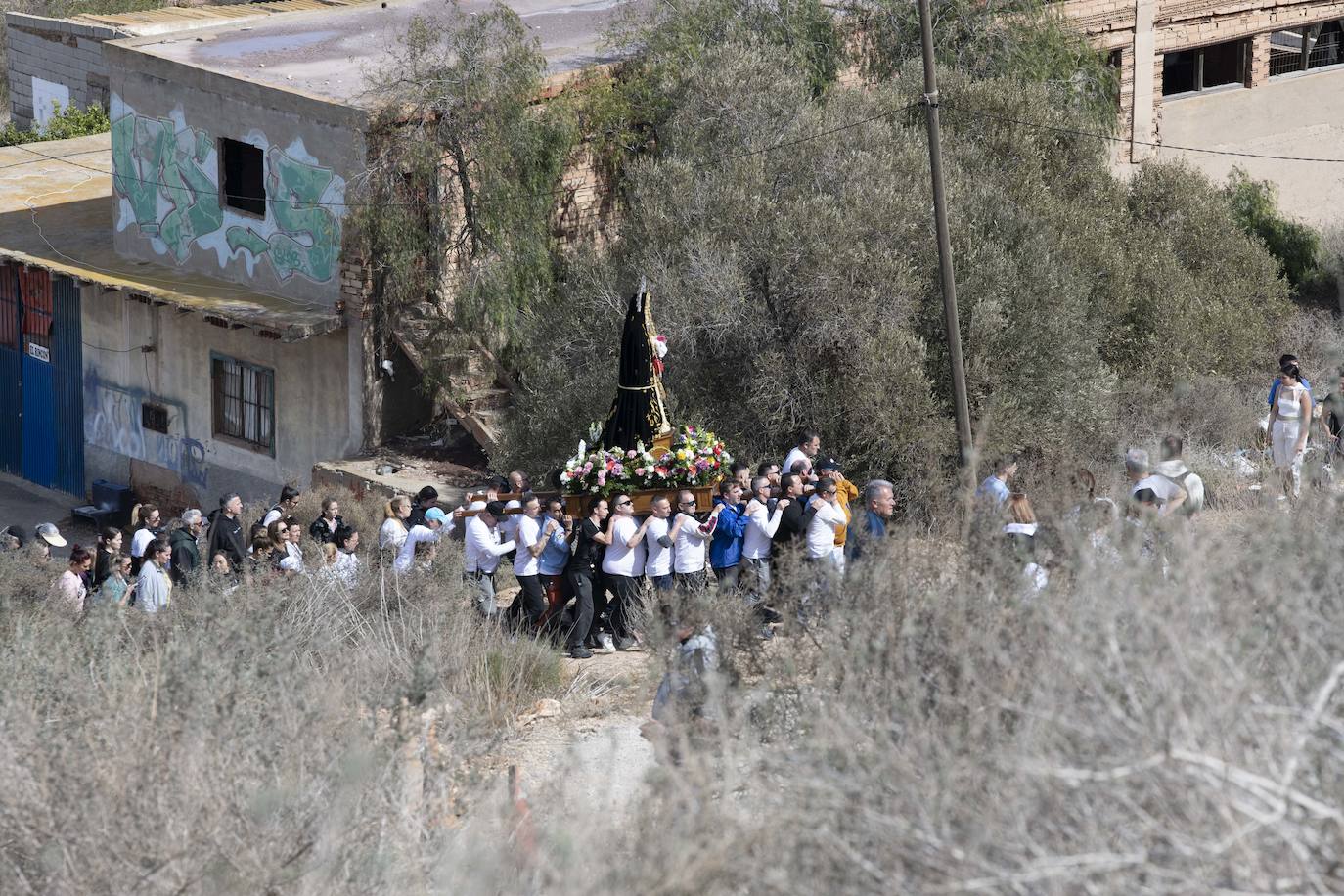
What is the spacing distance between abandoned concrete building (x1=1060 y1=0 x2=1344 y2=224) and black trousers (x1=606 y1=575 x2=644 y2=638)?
1468 cm

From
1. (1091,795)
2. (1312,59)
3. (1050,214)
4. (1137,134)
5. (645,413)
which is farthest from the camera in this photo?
(1312,59)

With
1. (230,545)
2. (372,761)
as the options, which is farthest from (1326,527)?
(230,545)

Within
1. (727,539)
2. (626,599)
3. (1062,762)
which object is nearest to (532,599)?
(626,599)

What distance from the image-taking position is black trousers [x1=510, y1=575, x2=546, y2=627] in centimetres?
1258

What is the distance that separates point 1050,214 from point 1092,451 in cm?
307

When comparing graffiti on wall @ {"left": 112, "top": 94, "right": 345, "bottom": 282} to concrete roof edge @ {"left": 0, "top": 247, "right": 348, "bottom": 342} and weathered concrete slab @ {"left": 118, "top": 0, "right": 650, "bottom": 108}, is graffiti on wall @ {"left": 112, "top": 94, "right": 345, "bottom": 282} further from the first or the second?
weathered concrete slab @ {"left": 118, "top": 0, "right": 650, "bottom": 108}

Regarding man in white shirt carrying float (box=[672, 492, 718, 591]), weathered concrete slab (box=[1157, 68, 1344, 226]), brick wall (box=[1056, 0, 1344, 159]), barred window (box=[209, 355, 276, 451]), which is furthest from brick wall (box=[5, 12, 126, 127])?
man in white shirt carrying float (box=[672, 492, 718, 591])

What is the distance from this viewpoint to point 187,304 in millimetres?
20094

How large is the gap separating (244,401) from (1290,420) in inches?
499

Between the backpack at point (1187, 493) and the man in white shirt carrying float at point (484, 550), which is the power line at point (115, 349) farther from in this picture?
the backpack at point (1187, 493)

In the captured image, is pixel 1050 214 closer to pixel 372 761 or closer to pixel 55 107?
pixel 372 761

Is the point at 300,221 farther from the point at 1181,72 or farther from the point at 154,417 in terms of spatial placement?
the point at 1181,72

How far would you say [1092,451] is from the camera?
18.4 meters

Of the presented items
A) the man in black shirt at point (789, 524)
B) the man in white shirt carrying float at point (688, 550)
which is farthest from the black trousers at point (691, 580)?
the man in black shirt at point (789, 524)
